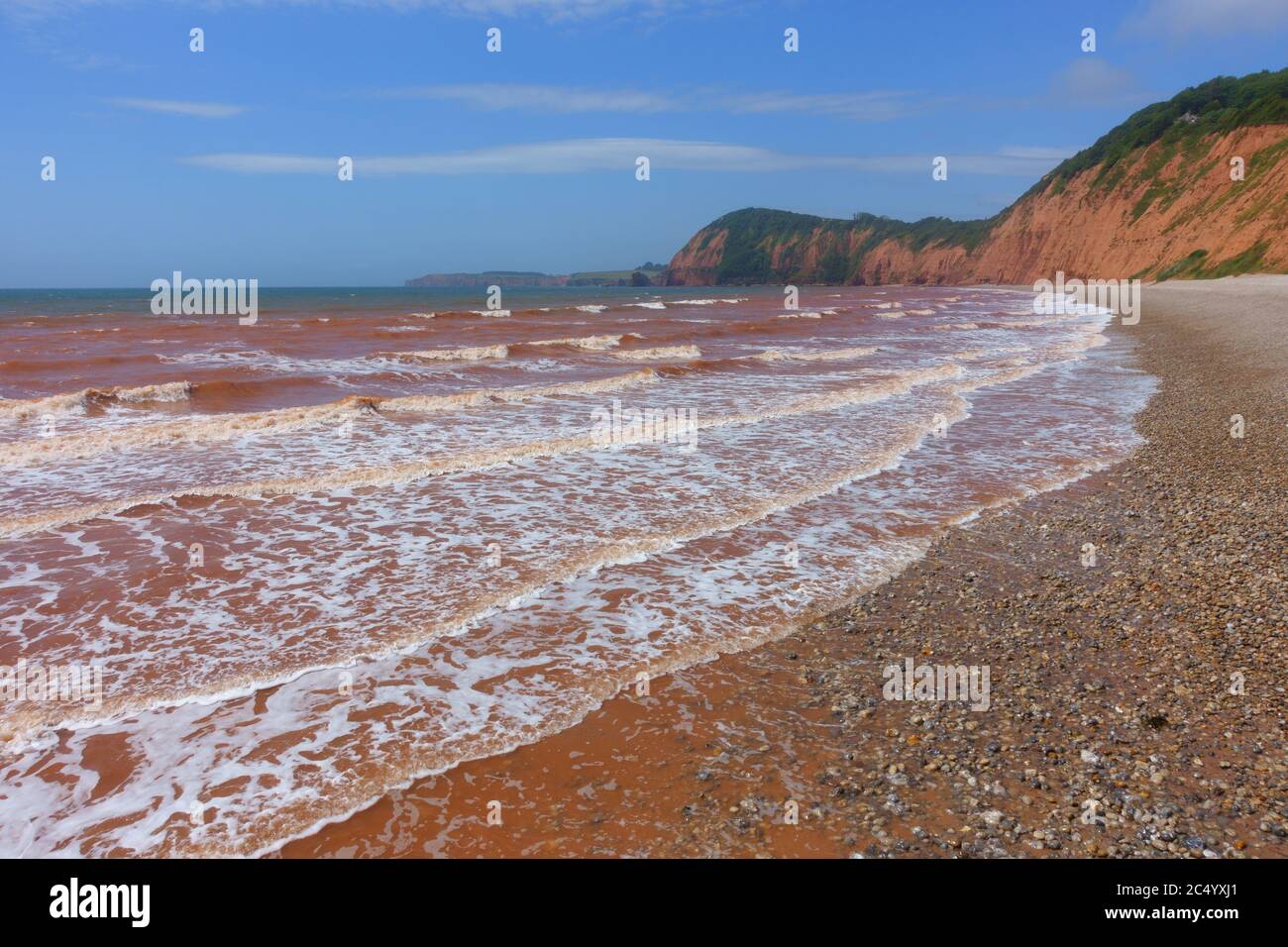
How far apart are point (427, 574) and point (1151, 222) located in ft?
322

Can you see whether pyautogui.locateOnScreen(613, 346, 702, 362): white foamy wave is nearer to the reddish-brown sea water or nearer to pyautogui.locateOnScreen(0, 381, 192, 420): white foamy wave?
the reddish-brown sea water

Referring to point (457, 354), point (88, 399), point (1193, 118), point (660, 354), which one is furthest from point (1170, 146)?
point (88, 399)

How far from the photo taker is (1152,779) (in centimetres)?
414

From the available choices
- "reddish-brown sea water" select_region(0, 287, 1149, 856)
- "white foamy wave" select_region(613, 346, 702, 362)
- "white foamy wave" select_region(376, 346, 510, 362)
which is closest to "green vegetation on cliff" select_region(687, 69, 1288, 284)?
"white foamy wave" select_region(613, 346, 702, 362)

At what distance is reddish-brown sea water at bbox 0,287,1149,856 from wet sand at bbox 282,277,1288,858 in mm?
56

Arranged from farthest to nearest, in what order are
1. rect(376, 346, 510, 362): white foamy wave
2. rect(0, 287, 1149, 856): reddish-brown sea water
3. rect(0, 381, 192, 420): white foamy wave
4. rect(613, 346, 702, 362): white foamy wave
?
rect(613, 346, 702, 362): white foamy wave → rect(376, 346, 510, 362): white foamy wave → rect(0, 381, 192, 420): white foamy wave → rect(0, 287, 1149, 856): reddish-brown sea water

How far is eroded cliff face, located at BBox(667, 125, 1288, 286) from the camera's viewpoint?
6059cm

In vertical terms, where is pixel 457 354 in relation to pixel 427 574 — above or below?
above

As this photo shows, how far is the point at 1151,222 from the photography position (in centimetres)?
8188

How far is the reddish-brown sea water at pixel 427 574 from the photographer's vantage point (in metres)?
4.36

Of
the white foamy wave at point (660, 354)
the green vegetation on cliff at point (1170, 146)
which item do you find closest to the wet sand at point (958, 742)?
the white foamy wave at point (660, 354)

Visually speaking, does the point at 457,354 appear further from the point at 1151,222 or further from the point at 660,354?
the point at 1151,222

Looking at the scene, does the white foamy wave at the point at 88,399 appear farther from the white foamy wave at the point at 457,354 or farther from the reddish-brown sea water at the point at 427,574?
the white foamy wave at the point at 457,354

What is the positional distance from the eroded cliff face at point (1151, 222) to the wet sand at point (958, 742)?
2403 inches
